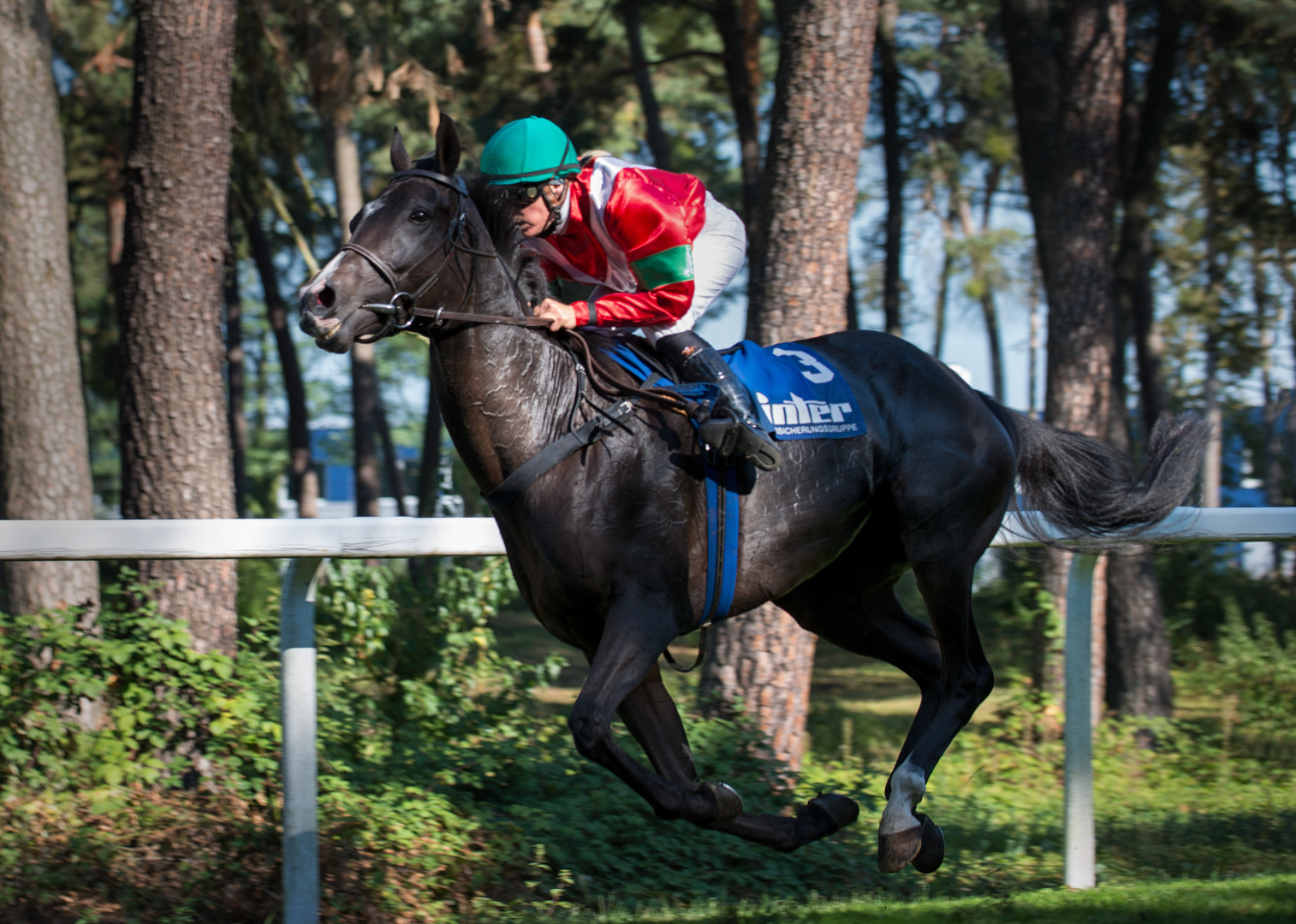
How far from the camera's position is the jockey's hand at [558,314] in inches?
142

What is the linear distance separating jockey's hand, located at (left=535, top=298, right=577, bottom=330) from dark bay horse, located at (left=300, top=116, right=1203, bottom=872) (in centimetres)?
7

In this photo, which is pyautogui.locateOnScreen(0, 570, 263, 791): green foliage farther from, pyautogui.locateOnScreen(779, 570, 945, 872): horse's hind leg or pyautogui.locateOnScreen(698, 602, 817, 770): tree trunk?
pyautogui.locateOnScreen(698, 602, 817, 770): tree trunk

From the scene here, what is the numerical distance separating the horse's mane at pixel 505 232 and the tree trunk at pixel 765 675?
3.01m

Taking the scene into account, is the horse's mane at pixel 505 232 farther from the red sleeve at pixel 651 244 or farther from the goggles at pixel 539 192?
the red sleeve at pixel 651 244

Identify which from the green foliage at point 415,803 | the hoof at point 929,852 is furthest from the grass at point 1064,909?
the green foliage at point 415,803

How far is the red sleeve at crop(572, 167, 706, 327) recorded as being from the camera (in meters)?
3.57

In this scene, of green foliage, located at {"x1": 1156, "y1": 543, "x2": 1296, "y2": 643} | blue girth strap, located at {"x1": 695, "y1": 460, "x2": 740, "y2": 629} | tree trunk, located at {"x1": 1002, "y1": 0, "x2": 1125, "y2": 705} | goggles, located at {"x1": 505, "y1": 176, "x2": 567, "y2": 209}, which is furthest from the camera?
green foliage, located at {"x1": 1156, "y1": 543, "x2": 1296, "y2": 643}

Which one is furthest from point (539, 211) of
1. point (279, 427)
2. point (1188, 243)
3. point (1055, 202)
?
point (279, 427)

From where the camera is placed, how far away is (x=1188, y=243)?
21.9 meters

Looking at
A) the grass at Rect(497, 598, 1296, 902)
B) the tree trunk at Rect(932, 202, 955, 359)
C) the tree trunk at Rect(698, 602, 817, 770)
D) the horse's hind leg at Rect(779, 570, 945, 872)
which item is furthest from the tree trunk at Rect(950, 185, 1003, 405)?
the horse's hind leg at Rect(779, 570, 945, 872)

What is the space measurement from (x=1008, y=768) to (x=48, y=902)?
5349 mm

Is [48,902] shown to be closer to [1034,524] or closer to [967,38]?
[1034,524]

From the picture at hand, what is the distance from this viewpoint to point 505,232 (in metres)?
3.67

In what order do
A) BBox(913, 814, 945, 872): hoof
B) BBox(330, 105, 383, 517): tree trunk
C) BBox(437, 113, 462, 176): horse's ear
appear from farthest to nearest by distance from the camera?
BBox(330, 105, 383, 517): tree trunk < BBox(913, 814, 945, 872): hoof < BBox(437, 113, 462, 176): horse's ear
